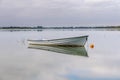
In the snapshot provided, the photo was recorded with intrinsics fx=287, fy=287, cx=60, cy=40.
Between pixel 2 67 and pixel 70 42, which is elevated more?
pixel 70 42

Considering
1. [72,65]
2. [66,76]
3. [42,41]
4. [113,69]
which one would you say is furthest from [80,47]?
[66,76]

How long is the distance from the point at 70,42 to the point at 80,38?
4.64ft

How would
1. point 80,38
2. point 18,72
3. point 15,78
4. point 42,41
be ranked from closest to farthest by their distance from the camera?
point 15,78 → point 18,72 → point 80,38 → point 42,41

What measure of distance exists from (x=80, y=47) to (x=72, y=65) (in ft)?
47.7

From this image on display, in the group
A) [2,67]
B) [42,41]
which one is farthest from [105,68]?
[42,41]

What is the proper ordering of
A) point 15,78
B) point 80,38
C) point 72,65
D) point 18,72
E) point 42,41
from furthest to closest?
point 42,41 < point 80,38 < point 72,65 < point 18,72 < point 15,78

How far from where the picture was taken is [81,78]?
51.0ft

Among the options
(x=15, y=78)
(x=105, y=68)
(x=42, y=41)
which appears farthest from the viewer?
(x=42, y=41)

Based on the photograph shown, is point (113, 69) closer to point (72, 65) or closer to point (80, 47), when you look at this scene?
point (72, 65)

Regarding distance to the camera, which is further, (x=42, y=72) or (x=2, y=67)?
A: (x=2, y=67)

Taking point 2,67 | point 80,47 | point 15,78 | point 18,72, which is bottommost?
point 15,78

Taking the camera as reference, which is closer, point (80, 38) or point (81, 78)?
point (81, 78)

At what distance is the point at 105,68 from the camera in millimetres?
19047

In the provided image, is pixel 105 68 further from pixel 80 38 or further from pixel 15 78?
pixel 80 38
